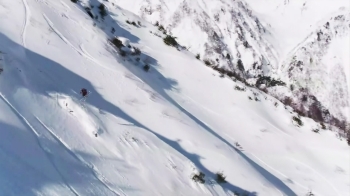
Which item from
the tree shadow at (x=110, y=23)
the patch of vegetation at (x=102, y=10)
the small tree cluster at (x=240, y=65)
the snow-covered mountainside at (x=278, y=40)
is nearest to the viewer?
the tree shadow at (x=110, y=23)

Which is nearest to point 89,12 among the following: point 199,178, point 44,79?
point 44,79

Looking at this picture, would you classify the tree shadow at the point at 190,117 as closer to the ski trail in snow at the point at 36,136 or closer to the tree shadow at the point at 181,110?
the tree shadow at the point at 181,110

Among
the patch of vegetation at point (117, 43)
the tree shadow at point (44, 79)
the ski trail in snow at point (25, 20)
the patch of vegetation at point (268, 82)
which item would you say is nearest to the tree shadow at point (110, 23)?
the patch of vegetation at point (117, 43)

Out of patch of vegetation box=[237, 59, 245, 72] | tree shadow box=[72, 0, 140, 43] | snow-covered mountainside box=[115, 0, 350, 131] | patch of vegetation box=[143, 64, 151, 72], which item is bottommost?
patch of vegetation box=[143, 64, 151, 72]

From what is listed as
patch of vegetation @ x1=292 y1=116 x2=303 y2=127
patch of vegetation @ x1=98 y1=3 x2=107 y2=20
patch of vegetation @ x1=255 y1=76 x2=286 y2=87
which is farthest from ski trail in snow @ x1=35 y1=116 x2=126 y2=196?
patch of vegetation @ x1=255 y1=76 x2=286 y2=87

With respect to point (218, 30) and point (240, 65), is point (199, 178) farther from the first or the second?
point (218, 30)

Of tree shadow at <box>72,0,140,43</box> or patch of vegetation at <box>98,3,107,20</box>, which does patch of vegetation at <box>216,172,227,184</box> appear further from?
patch of vegetation at <box>98,3,107,20</box>
